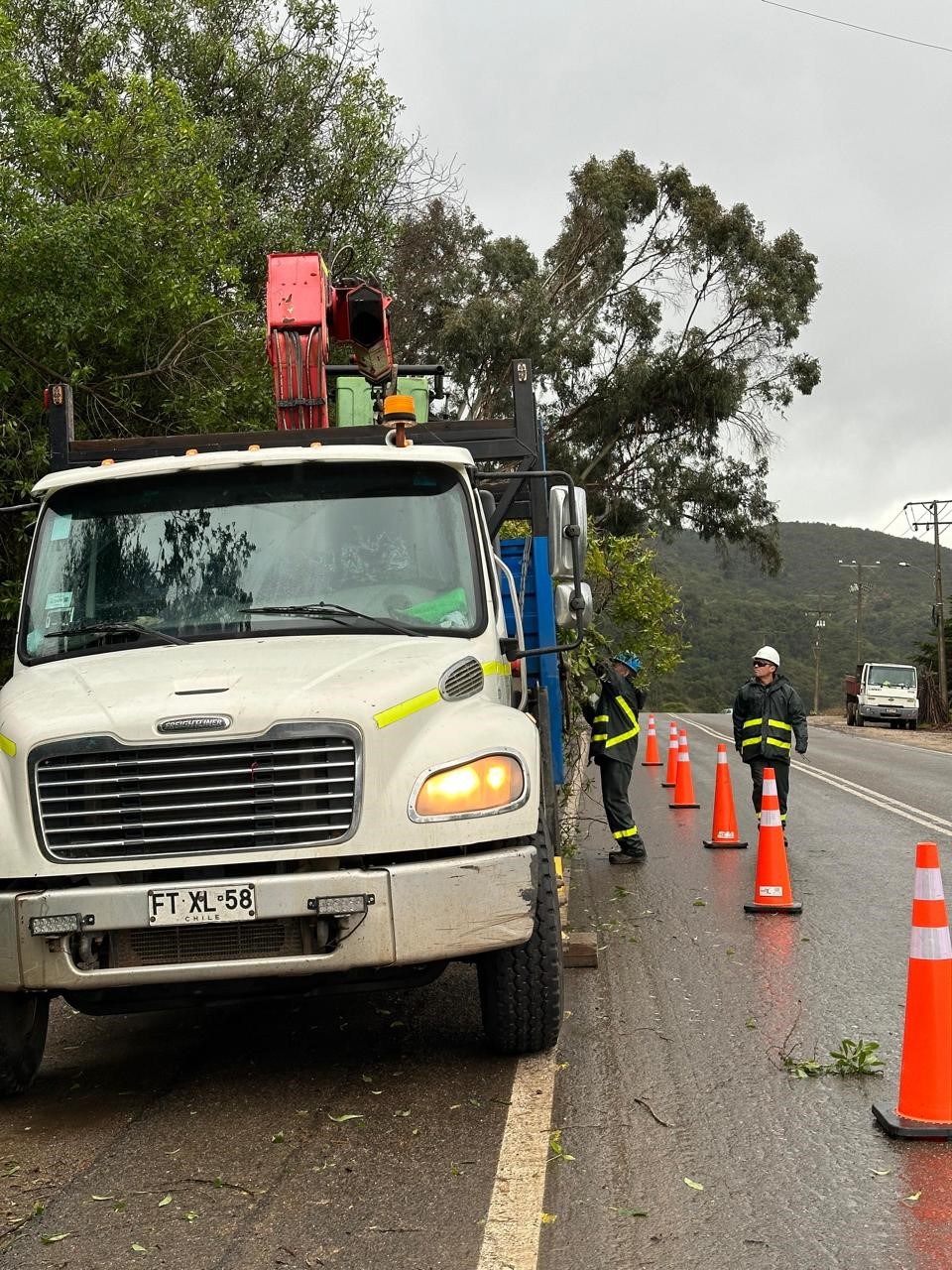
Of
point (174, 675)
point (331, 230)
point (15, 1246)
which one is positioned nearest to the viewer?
point (15, 1246)

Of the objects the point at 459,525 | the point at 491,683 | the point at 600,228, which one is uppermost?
the point at 600,228

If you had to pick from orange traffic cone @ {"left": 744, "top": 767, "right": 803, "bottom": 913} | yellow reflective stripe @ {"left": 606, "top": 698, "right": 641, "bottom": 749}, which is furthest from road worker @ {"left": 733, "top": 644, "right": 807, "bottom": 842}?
orange traffic cone @ {"left": 744, "top": 767, "right": 803, "bottom": 913}

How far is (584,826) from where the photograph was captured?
54.5ft

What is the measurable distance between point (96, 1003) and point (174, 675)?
1.29 m

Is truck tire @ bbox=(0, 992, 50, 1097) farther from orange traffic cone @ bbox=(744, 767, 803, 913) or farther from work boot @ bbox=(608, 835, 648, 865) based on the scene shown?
work boot @ bbox=(608, 835, 648, 865)

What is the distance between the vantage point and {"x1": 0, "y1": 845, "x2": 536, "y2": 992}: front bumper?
5.21 m

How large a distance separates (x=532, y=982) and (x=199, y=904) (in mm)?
1365

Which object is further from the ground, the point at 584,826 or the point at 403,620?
the point at 403,620

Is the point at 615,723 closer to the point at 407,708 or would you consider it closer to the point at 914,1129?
the point at 407,708

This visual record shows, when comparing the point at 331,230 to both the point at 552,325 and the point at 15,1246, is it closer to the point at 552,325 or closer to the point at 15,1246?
the point at 552,325

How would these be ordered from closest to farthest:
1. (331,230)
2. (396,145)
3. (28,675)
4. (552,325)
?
1. (28,675)
2. (331,230)
3. (396,145)
4. (552,325)

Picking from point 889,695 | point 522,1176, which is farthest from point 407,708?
point 889,695

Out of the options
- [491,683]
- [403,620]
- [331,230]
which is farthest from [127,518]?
[331,230]

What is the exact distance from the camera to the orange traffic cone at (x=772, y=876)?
9555 millimetres
